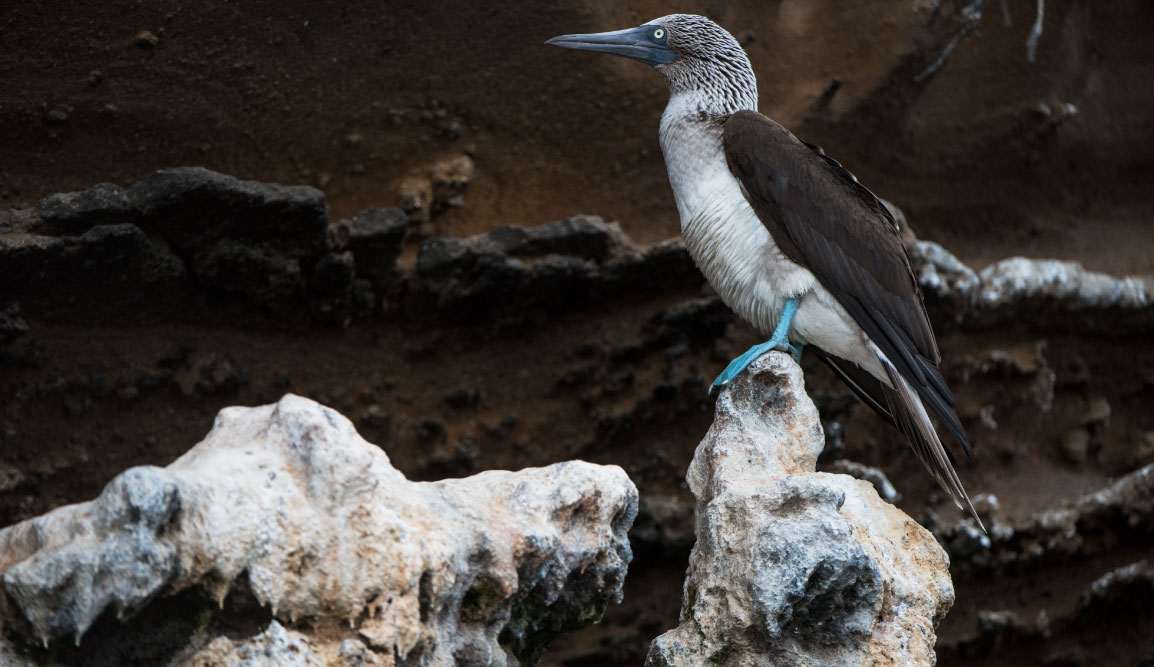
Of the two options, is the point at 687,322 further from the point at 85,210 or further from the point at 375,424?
the point at 85,210

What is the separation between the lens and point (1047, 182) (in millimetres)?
7973

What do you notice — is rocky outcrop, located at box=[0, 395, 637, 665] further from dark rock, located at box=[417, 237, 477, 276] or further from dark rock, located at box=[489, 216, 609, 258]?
dark rock, located at box=[489, 216, 609, 258]

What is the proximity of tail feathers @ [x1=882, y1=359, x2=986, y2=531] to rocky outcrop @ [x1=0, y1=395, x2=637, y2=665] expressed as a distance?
161 cm

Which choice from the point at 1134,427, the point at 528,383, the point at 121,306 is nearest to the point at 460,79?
the point at 528,383

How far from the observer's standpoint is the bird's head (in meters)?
4.83

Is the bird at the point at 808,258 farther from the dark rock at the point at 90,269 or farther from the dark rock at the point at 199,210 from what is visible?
the dark rock at the point at 90,269

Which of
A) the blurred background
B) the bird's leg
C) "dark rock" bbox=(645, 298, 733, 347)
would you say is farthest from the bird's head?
"dark rock" bbox=(645, 298, 733, 347)

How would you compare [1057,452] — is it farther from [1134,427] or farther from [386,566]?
[386,566]

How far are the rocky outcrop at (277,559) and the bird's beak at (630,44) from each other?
8.62 ft

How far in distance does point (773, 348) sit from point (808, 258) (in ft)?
1.35

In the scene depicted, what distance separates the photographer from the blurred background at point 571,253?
17.2 feet

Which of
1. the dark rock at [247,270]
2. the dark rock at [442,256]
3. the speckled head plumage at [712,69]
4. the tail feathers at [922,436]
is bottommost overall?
the dark rock at [442,256]

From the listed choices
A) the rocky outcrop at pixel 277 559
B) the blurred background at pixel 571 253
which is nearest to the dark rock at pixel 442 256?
the blurred background at pixel 571 253

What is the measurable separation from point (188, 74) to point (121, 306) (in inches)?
48.4
